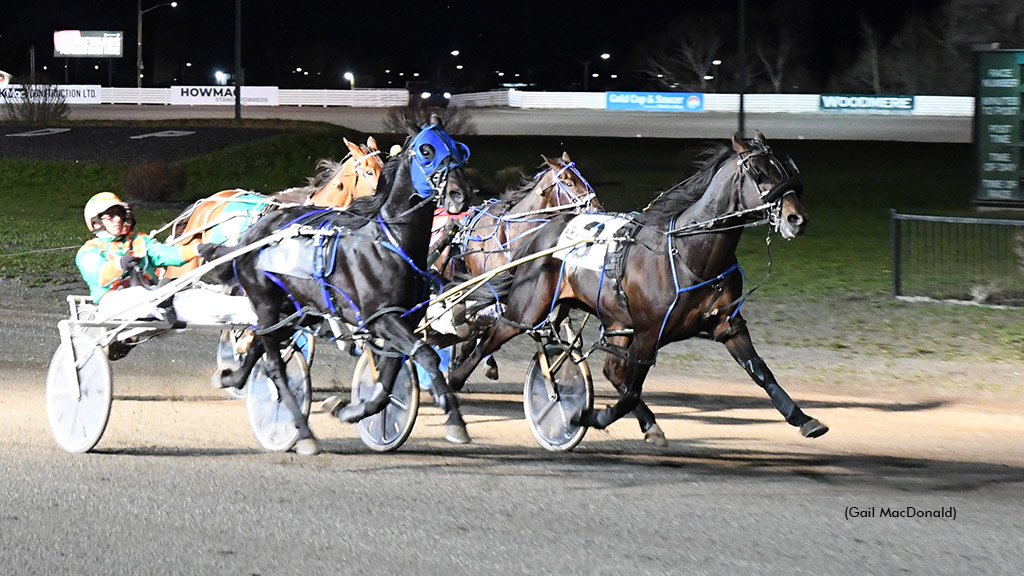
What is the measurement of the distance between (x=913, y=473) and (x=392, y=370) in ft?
9.15

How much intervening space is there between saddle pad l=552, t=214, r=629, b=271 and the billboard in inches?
2665

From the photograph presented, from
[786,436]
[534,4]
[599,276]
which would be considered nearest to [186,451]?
[599,276]

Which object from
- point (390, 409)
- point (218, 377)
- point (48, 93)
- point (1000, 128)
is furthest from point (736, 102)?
point (390, 409)

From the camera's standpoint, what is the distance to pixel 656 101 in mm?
54625

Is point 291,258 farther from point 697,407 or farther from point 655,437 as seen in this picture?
point 697,407

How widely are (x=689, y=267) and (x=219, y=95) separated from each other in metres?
50.8

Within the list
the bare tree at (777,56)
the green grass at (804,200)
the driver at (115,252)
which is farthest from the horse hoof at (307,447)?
the bare tree at (777,56)

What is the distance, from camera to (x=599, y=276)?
8.00 meters

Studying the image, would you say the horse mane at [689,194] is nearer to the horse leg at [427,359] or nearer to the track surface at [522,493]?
the track surface at [522,493]

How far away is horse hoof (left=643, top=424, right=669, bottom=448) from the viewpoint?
779cm

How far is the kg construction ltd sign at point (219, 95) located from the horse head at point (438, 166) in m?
49.6

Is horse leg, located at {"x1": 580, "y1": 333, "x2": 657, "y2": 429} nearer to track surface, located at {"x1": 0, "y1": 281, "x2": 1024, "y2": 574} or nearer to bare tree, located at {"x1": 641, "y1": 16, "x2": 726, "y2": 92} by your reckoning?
track surface, located at {"x1": 0, "y1": 281, "x2": 1024, "y2": 574}

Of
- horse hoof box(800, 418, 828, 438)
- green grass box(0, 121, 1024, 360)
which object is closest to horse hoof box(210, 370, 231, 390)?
horse hoof box(800, 418, 828, 438)

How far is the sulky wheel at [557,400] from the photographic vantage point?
25.2ft
